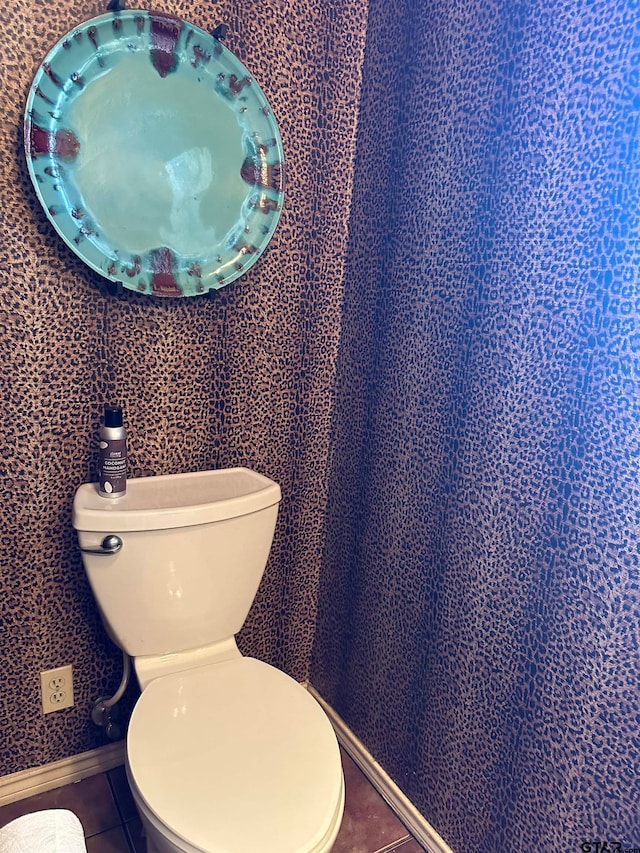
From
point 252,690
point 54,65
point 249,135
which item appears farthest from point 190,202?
point 252,690

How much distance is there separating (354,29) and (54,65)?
717 mm

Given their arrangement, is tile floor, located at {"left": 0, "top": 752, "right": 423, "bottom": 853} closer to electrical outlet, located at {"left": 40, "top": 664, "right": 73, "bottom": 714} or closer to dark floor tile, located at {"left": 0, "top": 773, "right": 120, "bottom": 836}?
dark floor tile, located at {"left": 0, "top": 773, "right": 120, "bottom": 836}

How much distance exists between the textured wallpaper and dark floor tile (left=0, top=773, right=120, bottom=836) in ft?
2.16

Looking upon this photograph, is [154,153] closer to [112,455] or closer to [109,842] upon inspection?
[112,455]

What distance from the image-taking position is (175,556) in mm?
1218

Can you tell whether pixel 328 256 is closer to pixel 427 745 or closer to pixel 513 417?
pixel 513 417

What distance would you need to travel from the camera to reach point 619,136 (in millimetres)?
861

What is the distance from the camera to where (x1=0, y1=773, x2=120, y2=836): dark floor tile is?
1.35m

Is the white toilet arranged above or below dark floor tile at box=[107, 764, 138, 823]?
above

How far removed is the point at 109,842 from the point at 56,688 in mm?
356

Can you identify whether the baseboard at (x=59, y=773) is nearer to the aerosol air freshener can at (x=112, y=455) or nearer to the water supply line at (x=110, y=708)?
the water supply line at (x=110, y=708)

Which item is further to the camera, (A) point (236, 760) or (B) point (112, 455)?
(B) point (112, 455)

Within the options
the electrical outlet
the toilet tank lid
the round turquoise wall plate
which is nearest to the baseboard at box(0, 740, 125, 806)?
the electrical outlet

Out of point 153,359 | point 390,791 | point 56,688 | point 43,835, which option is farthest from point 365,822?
point 153,359
